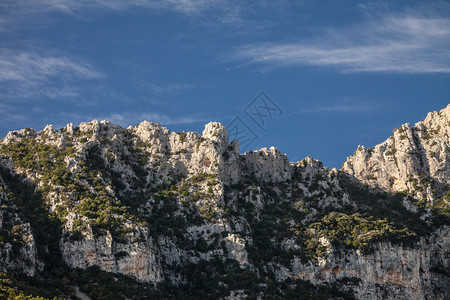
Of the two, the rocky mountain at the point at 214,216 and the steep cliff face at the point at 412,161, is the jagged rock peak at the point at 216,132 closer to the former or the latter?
the rocky mountain at the point at 214,216

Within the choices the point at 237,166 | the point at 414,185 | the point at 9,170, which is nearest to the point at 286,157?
the point at 237,166

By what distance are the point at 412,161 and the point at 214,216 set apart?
41.7m

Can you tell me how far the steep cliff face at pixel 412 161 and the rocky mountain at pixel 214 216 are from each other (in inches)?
8.7

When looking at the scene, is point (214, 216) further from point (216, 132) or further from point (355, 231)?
point (355, 231)

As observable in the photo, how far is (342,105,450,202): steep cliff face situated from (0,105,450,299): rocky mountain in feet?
0.73

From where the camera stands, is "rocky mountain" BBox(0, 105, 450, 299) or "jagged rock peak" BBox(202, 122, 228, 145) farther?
"jagged rock peak" BBox(202, 122, 228, 145)

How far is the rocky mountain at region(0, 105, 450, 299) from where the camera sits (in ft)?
431

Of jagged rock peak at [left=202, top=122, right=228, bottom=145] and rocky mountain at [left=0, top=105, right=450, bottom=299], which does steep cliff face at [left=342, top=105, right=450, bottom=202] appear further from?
jagged rock peak at [left=202, top=122, right=228, bottom=145]

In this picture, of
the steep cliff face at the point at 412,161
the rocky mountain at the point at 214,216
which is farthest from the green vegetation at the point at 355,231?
the steep cliff face at the point at 412,161

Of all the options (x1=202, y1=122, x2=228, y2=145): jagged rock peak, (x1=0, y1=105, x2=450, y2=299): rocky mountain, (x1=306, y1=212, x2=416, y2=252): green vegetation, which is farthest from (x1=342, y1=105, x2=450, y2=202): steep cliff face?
(x1=202, y1=122, x2=228, y2=145): jagged rock peak

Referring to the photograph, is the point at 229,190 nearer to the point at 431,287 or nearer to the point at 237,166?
the point at 237,166

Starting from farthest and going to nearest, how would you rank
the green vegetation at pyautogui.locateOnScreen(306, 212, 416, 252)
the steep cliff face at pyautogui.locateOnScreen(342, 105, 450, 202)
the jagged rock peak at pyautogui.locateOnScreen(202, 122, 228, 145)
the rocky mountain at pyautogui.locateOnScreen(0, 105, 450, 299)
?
the steep cliff face at pyautogui.locateOnScreen(342, 105, 450, 202), the jagged rock peak at pyautogui.locateOnScreen(202, 122, 228, 145), the green vegetation at pyautogui.locateOnScreen(306, 212, 416, 252), the rocky mountain at pyautogui.locateOnScreen(0, 105, 450, 299)

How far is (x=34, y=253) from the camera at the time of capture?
414 feet

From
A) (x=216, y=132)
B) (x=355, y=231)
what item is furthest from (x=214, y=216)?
(x=355, y=231)
